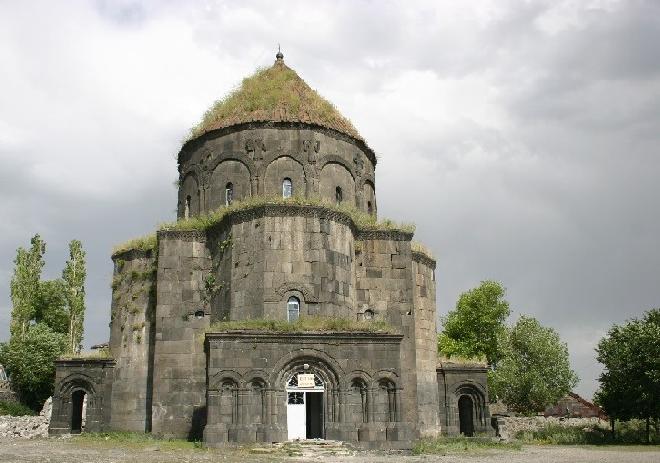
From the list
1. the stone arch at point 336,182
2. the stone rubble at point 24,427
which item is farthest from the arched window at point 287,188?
the stone rubble at point 24,427

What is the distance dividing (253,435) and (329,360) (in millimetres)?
2932

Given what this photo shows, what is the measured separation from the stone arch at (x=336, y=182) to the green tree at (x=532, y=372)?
1833 cm

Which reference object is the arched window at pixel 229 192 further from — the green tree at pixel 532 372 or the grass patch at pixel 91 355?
the green tree at pixel 532 372

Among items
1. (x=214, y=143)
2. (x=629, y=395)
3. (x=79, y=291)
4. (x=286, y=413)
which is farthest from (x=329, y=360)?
(x=79, y=291)

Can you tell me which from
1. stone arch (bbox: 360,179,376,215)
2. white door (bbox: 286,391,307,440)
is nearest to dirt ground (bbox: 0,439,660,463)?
white door (bbox: 286,391,307,440)

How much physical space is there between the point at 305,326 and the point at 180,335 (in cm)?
534

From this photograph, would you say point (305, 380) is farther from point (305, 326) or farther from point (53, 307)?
point (53, 307)

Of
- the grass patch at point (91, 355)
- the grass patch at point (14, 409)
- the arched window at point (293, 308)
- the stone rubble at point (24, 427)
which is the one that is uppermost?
the arched window at point (293, 308)

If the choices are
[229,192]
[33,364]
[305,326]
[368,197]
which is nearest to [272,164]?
[229,192]

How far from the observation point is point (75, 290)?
125 ft

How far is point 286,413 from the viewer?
1909cm

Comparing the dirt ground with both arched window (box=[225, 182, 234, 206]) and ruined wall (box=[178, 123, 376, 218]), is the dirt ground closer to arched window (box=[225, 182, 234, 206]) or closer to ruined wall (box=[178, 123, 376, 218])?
arched window (box=[225, 182, 234, 206])

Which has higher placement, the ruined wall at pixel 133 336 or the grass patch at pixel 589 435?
the ruined wall at pixel 133 336

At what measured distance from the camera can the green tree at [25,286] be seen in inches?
1543
